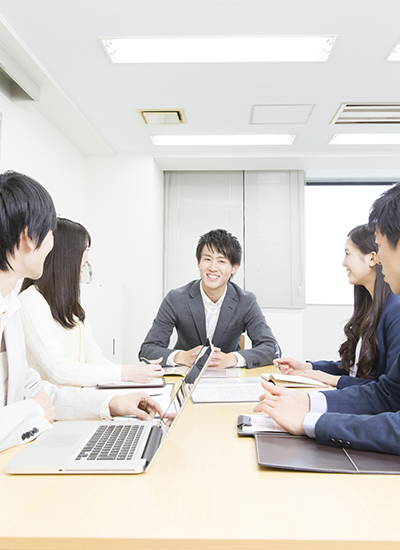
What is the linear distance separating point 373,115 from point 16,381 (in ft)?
12.1

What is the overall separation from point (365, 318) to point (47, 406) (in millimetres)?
1386

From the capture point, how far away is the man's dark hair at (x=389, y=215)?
1.18 m

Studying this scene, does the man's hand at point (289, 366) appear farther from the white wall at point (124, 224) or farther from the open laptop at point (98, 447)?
the white wall at point (124, 224)

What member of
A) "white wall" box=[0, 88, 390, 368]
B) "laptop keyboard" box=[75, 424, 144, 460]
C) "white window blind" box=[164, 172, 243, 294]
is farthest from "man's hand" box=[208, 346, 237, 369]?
"white window blind" box=[164, 172, 243, 294]

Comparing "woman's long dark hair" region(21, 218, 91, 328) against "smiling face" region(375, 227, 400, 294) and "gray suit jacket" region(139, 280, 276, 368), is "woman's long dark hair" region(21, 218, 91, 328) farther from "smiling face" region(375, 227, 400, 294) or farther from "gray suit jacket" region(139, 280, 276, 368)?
"smiling face" region(375, 227, 400, 294)

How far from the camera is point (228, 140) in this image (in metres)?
4.37

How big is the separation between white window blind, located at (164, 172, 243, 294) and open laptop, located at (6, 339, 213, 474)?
167 inches

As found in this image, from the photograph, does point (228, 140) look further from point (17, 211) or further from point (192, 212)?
point (17, 211)

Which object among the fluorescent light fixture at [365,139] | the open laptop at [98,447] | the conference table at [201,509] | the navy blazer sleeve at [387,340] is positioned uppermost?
the fluorescent light fixture at [365,139]

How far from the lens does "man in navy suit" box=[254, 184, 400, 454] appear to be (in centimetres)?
92

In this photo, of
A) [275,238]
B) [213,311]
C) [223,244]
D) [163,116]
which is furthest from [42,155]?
[275,238]

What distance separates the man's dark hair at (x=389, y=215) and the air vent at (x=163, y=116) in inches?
110

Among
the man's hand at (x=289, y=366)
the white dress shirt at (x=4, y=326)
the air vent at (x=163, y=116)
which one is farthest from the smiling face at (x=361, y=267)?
the air vent at (x=163, y=116)

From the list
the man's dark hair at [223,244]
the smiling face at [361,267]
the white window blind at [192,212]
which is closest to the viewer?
the smiling face at [361,267]
